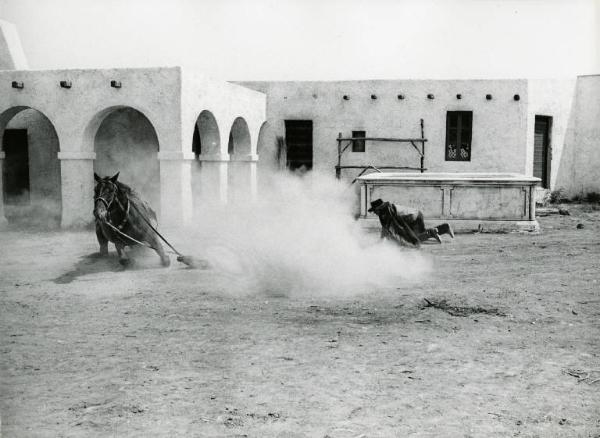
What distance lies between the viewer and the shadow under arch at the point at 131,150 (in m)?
17.8

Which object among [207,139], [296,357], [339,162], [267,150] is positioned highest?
[207,139]

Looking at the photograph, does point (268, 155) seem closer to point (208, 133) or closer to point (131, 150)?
point (208, 133)

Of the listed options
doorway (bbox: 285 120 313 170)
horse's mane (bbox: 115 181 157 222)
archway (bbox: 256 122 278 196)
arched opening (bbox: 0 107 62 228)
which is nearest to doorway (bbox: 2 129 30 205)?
arched opening (bbox: 0 107 62 228)

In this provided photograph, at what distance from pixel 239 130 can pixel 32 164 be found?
640 cm

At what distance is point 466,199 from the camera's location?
15133 mm

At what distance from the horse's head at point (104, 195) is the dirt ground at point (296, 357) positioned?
106cm

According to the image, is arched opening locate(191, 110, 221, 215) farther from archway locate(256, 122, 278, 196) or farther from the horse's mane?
the horse's mane

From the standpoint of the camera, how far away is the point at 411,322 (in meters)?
7.36

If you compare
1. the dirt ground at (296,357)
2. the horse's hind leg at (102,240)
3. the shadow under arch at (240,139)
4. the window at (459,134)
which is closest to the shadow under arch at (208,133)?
the shadow under arch at (240,139)

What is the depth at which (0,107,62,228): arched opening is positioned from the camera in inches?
707

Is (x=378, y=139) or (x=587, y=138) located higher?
(x=587, y=138)

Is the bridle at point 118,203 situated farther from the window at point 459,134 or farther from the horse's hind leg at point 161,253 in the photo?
the window at point 459,134

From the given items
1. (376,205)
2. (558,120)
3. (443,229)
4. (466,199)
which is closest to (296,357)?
(376,205)

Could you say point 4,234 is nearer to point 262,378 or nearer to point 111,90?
point 111,90
